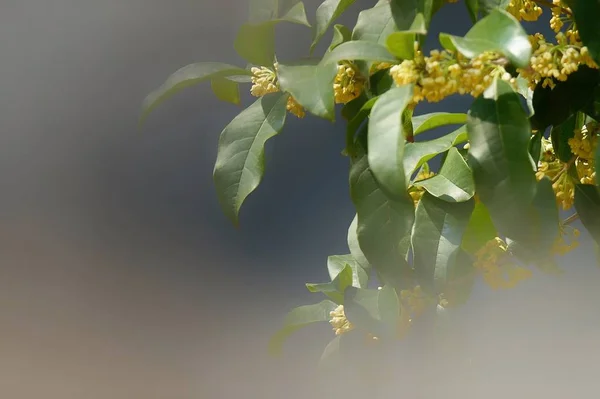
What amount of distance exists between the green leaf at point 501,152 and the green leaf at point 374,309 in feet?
0.50

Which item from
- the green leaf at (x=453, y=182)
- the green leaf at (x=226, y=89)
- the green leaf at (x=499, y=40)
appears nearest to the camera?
the green leaf at (x=499, y=40)

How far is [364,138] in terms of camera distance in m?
→ 0.43

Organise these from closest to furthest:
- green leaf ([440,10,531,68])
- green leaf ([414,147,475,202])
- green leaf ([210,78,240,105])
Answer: green leaf ([440,10,531,68])
green leaf ([414,147,475,202])
green leaf ([210,78,240,105])

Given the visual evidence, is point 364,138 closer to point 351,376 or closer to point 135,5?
point 351,376

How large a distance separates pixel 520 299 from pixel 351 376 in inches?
8.2

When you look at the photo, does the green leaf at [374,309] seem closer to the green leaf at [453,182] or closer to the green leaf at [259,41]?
the green leaf at [453,182]

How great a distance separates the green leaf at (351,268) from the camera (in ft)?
1.87

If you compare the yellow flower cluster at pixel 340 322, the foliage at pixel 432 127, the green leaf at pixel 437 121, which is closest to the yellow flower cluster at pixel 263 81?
the foliage at pixel 432 127

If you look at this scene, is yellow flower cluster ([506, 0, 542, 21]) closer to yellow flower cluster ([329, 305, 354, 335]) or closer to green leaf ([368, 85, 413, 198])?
green leaf ([368, 85, 413, 198])

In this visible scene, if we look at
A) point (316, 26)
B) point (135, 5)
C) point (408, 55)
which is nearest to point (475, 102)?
point (408, 55)

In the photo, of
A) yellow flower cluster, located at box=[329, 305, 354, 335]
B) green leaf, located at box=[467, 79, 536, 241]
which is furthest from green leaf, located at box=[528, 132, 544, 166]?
yellow flower cluster, located at box=[329, 305, 354, 335]

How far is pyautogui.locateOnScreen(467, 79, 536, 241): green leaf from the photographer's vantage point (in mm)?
336

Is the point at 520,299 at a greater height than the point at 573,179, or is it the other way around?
the point at 573,179

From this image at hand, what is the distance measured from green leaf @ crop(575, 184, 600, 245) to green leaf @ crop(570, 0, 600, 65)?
0.38 ft
